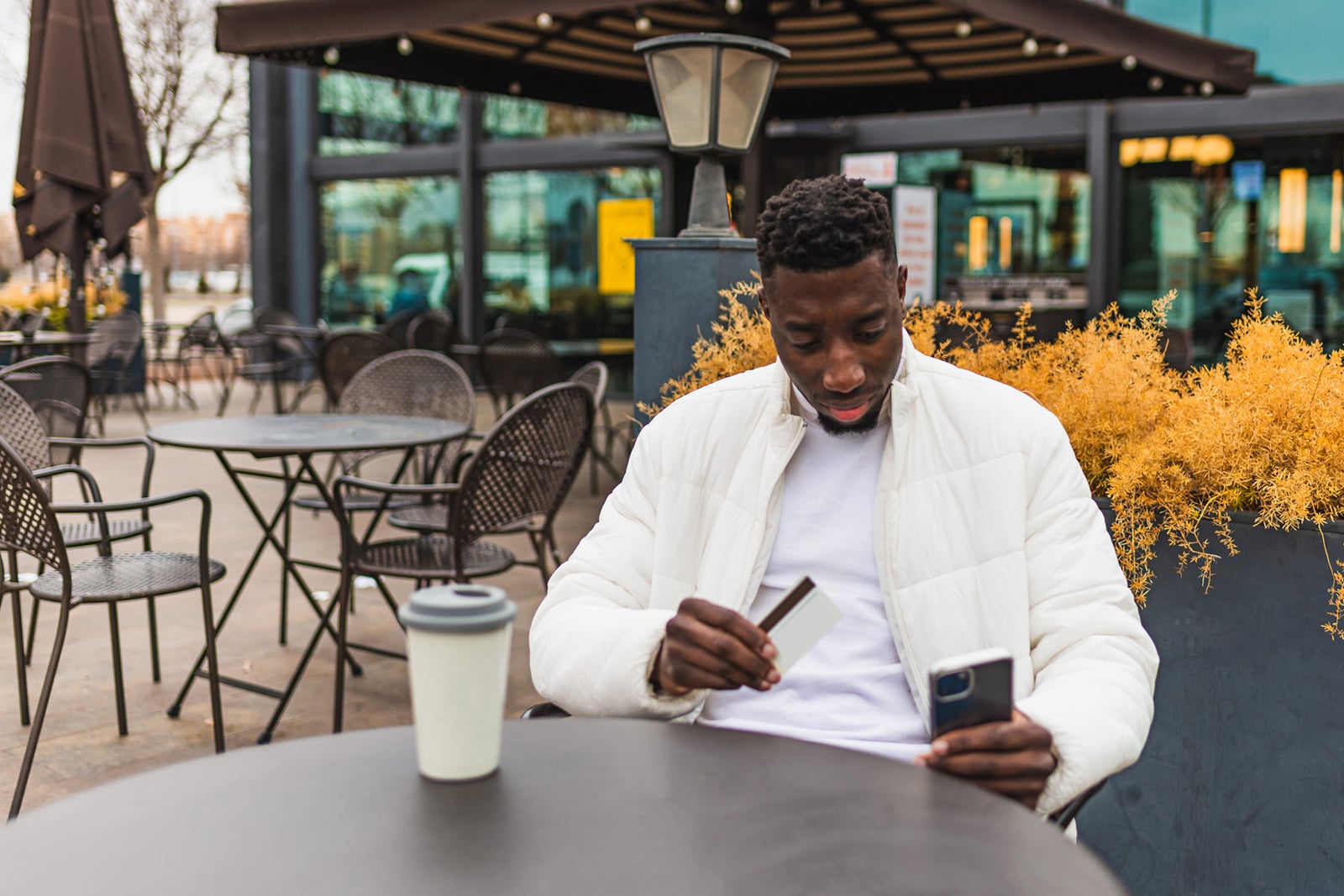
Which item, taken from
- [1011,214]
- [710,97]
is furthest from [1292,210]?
[710,97]

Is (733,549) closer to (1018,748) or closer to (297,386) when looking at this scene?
(1018,748)

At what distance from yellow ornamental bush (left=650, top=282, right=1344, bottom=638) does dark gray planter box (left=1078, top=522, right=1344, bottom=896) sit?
0.16 feet

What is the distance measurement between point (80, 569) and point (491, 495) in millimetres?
1200

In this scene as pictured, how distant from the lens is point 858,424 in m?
1.83

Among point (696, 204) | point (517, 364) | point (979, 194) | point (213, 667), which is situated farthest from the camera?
point (979, 194)

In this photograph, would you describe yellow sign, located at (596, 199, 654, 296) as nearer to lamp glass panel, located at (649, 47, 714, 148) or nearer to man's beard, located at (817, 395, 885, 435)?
lamp glass panel, located at (649, 47, 714, 148)

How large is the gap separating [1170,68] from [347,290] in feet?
36.7

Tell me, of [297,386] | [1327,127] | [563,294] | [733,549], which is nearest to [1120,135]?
[1327,127]

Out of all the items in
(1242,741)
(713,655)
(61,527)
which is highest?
(713,655)

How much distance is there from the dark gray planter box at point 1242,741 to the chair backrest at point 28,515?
249 cm

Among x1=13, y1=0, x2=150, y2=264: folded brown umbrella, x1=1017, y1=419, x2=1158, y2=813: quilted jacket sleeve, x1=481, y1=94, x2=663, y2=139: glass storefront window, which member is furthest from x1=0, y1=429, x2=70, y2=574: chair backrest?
x1=481, y1=94, x2=663, y2=139: glass storefront window

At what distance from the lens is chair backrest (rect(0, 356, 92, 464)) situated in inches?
193

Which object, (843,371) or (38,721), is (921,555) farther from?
(38,721)

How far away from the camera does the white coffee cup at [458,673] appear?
1095mm
